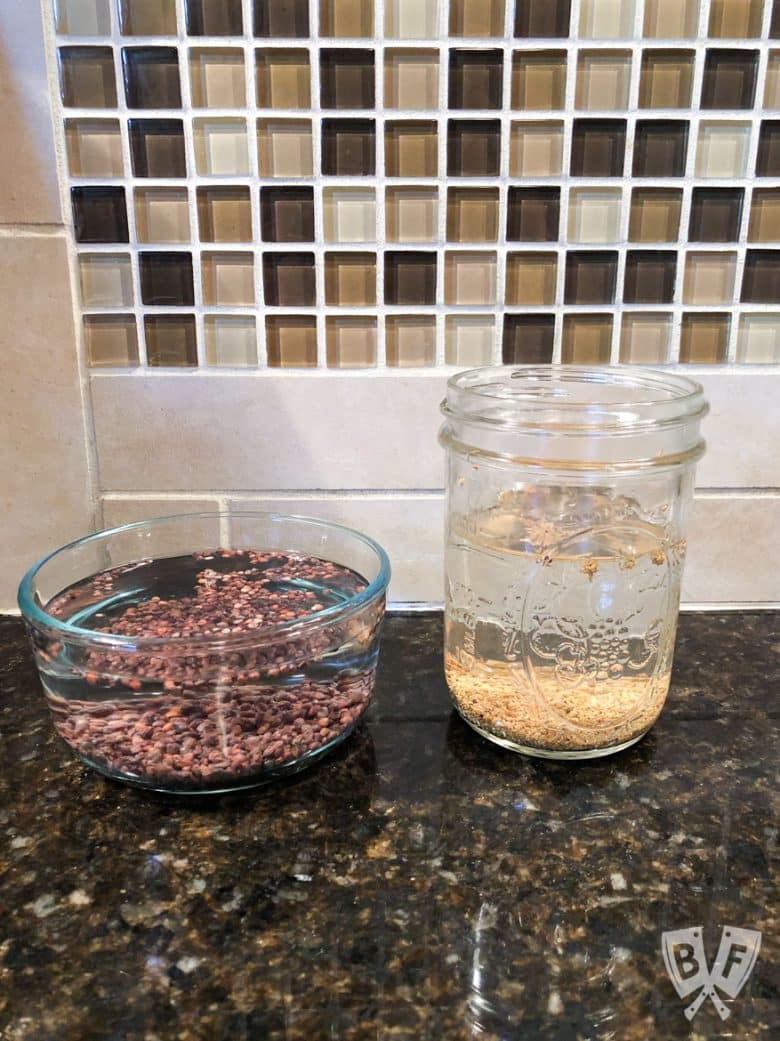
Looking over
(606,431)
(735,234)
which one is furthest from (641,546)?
(735,234)

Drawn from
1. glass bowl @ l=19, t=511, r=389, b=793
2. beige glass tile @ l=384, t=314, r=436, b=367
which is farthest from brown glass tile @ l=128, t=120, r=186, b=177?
glass bowl @ l=19, t=511, r=389, b=793

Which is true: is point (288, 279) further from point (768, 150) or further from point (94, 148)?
point (768, 150)

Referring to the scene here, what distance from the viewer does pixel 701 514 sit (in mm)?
871

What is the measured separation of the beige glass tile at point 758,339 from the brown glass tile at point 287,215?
42 centimetres

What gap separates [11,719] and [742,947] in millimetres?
558

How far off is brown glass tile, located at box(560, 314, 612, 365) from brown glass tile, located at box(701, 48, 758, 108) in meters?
0.21

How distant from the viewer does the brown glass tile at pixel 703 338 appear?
82cm

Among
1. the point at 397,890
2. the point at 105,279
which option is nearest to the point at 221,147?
the point at 105,279

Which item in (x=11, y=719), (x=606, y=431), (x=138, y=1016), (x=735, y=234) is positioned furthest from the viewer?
(x=735, y=234)

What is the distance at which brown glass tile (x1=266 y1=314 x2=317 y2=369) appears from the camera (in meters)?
0.81

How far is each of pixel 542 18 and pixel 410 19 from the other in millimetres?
114

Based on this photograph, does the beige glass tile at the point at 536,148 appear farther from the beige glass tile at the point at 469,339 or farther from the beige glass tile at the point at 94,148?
the beige glass tile at the point at 94,148

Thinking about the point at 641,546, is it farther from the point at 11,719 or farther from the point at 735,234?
the point at 11,719

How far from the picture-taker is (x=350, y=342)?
2.69 feet
